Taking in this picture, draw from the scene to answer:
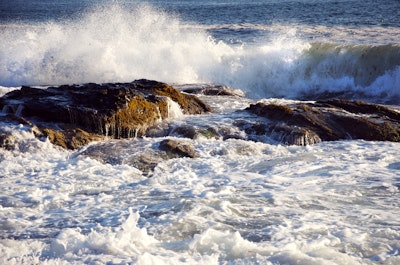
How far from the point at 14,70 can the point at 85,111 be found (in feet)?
32.1

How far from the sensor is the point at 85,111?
877cm

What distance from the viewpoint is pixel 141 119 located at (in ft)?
29.8

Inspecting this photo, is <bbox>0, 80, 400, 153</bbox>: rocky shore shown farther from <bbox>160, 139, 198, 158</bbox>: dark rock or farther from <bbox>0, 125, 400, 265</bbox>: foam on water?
<bbox>0, 125, 400, 265</bbox>: foam on water

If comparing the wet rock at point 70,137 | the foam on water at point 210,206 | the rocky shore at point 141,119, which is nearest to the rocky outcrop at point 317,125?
the rocky shore at point 141,119

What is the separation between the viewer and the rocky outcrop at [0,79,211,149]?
8.56 meters

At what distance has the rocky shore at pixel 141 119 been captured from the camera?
28.3 feet

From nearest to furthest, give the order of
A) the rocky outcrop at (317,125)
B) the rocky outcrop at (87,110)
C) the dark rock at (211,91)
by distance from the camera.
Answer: the rocky outcrop at (87,110)
the rocky outcrop at (317,125)
the dark rock at (211,91)

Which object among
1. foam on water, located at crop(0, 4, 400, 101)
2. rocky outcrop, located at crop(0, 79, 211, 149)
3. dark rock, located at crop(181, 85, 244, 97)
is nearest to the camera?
rocky outcrop, located at crop(0, 79, 211, 149)

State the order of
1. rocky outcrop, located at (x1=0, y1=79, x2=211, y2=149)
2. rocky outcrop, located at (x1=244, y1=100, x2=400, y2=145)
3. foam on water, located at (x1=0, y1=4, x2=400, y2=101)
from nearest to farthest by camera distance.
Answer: rocky outcrop, located at (x1=0, y1=79, x2=211, y2=149)
rocky outcrop, located at (x1=244, y1=100, x2=400, y2=145)
foam on water, located at (x1=0, y1=4, x2=400, y2=101)

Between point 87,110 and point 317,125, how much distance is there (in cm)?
349

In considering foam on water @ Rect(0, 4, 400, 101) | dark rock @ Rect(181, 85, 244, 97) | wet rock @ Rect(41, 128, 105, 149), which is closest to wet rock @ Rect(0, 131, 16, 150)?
wet rock @ Rect(41, 128, 105, 149)

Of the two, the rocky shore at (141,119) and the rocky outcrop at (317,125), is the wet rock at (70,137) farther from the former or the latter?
the rocky outcrop at (317,125)

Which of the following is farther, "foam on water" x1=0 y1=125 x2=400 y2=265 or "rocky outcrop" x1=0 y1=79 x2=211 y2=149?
"rocky outcrop" x1=0 y1=79 x2=211 y2=149

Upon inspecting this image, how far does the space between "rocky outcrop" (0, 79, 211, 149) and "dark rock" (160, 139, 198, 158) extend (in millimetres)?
941
